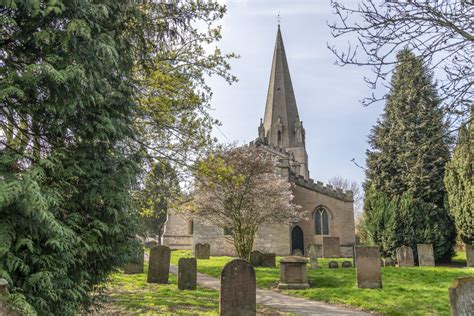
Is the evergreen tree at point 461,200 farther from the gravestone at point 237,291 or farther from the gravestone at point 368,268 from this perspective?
the gravestone at point 237,291

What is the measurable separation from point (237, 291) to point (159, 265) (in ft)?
18.4

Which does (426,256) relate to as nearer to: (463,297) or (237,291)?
(237,291)

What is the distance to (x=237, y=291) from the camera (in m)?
7.39

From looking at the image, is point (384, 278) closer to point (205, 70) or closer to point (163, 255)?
point (163, 255)

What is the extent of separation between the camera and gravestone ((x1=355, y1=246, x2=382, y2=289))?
35.2 ft

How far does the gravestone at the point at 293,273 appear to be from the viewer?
1171 centimetres


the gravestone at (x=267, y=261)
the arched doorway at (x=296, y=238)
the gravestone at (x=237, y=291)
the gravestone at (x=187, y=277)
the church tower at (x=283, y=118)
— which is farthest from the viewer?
the church tower at (x=283, y=118)

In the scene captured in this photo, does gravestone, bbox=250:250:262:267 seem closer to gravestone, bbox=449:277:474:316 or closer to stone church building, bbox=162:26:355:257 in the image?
stone church building, bbox=162:26:355:257

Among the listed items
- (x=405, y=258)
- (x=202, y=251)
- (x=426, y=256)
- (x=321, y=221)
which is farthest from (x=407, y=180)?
(x=202, y=251)

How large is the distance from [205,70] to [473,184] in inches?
587

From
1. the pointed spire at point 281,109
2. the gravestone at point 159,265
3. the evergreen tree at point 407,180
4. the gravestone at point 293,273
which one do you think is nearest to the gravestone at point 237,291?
the gravestone at point 293,273

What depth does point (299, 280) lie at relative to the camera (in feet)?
38.6

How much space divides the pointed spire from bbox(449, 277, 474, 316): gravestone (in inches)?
1620

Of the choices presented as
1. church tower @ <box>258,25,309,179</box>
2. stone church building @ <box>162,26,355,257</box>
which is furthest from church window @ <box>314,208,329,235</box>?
church tower @ <box>258,25,309,179</box>
